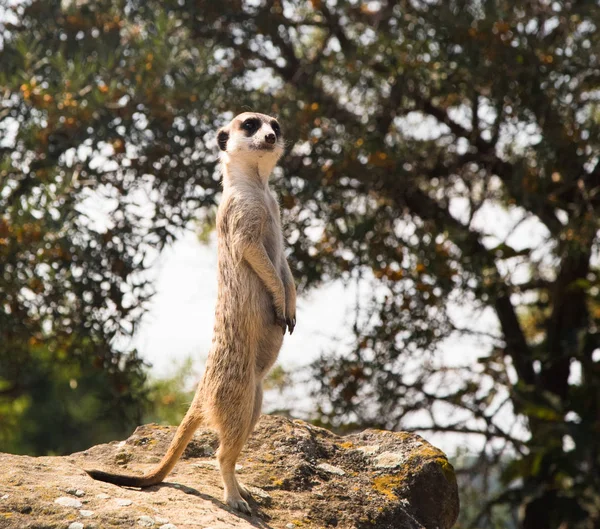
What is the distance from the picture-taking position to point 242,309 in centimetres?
424

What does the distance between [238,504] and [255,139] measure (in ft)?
5.89

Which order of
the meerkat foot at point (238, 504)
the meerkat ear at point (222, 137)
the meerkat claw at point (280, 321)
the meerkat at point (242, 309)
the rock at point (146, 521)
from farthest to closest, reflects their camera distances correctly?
the meerkat ear at point (222, 137) < the meerkat claw at point (280, 321) < the meerkat at point (242, 309) < the meerkat foot at point (238, 504) < the rock at point (146, 521)

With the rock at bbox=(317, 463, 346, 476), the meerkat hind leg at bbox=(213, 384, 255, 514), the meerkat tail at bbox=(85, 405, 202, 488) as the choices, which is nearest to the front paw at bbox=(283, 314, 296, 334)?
the meerkat hind leg at bbox=(213, 384, 255, 514)

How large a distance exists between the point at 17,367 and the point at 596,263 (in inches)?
267

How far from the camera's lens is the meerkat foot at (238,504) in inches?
159

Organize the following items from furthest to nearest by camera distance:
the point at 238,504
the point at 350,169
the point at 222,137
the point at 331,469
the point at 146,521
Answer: the point at 350,169 < the point at 222,137 < the point at 331,469 < the point at 238,504 < the point at 146,521

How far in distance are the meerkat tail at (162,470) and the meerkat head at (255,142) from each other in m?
1.30

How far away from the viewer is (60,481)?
3928 mm

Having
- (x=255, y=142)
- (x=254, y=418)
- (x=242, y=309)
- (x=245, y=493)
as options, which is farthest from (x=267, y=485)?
(x=255, y=142)

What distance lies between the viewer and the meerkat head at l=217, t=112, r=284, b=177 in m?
4.47

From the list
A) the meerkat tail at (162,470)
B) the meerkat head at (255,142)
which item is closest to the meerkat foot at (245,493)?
the meerkat tail at (162,470)

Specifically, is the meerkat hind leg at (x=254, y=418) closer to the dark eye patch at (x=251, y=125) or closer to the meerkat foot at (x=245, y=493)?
the meerkat foot at (x=245, y=493)

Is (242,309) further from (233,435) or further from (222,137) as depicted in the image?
(222,137)

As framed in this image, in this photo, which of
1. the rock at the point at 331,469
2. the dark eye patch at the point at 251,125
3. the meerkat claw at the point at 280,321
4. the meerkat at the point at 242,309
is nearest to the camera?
the meerkat at the point at 242,309
